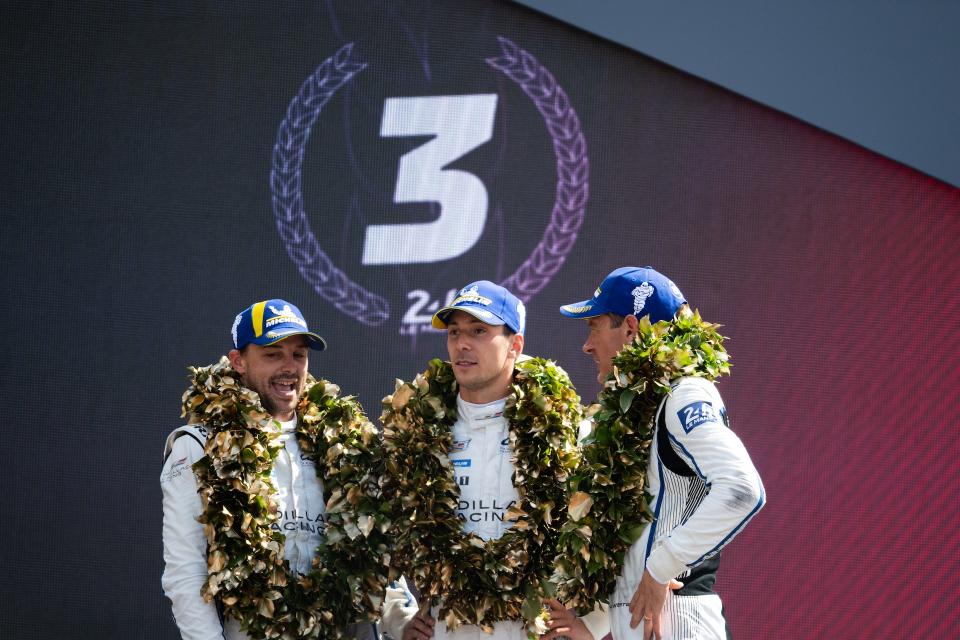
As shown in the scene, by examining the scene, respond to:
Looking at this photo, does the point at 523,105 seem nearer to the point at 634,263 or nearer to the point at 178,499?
the point at 634,263

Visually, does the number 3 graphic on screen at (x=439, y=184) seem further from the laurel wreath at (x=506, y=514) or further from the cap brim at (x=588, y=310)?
the cap brim at (x=588, y=310)

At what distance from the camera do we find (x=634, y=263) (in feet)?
15.6

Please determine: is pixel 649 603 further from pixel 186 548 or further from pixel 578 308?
pixel 186 548

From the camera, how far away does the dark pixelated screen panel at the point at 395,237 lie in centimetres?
468

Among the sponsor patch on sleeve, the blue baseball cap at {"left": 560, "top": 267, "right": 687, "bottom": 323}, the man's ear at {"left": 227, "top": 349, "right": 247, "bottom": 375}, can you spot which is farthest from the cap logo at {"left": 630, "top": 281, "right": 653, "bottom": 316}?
the man's ear at {"left": 227, "top": 349, "right": 247, "bottom": 375}

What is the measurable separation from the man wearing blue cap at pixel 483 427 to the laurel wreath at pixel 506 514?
0.02 metres

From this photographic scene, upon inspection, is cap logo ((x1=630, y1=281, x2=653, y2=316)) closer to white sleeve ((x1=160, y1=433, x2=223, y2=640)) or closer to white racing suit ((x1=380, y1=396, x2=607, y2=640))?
white racing suit ((x1=380, y1=396, x2=607, y2=640))

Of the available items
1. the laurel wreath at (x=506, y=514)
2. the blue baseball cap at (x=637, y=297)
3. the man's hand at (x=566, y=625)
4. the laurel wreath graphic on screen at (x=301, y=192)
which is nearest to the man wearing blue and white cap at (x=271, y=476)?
the laurel wreath at (x=506, y=514)

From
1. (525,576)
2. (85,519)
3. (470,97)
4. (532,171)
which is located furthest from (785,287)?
(85,519)

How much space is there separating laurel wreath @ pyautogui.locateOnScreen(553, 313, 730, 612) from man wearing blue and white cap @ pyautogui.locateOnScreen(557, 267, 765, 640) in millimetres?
31

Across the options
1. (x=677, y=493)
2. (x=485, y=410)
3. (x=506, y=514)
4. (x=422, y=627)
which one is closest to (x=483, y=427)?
(x=485, y=410)

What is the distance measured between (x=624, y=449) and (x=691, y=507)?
23 centimetres

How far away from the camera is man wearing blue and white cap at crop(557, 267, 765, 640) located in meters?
2.35

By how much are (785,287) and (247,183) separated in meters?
2.41
